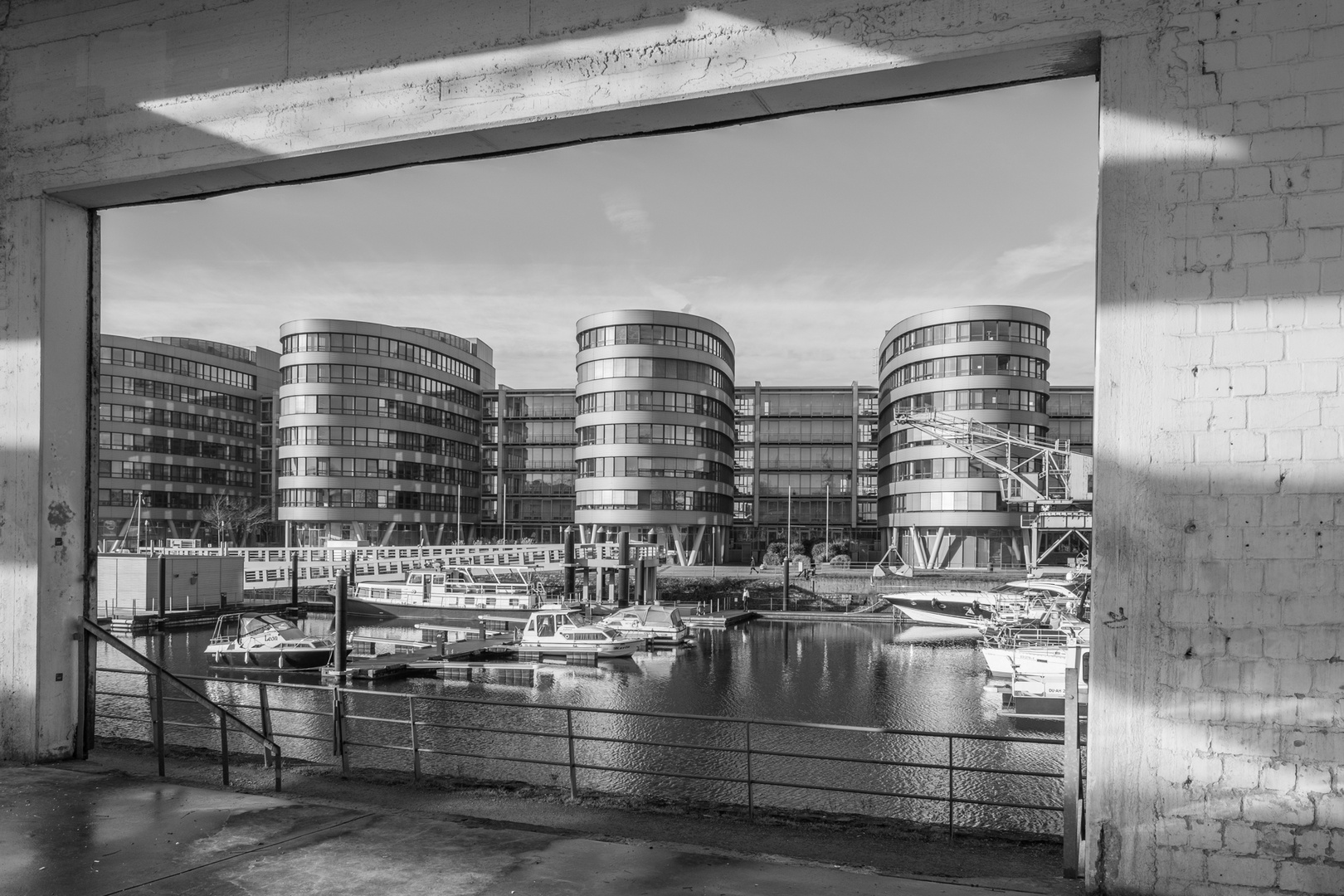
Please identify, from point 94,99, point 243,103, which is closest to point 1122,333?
point 243,103

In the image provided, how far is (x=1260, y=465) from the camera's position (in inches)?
194

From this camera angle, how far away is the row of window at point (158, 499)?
85188 millimetres

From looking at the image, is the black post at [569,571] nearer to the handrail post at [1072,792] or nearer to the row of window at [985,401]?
the row of window at [985,401]

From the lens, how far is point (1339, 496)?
189 inches

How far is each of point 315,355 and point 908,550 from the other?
159 feet

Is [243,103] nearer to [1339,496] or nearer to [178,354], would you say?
[1339,496]

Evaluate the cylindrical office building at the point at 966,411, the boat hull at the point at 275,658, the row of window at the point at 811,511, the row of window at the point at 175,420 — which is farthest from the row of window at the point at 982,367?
the row of window at the point at 175,420

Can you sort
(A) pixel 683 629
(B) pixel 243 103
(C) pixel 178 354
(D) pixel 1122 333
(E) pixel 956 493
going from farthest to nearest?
(C) pixel 178 354 < (E) pixel 956 493 < (A) pixel 683 629 < (B) pixel 243 103 < (D) pixel 1122 333

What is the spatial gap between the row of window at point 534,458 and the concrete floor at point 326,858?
8488cm

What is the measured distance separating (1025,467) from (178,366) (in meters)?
75.5

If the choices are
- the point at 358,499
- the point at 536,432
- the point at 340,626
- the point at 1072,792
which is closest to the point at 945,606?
the point at 340,626

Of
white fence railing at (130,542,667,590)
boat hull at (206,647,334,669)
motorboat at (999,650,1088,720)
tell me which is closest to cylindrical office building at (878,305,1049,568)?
white fence railing at (130,542,667,590)

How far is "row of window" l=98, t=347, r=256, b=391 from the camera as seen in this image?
85.4m

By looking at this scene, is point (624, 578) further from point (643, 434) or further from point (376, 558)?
point (643, 434)
